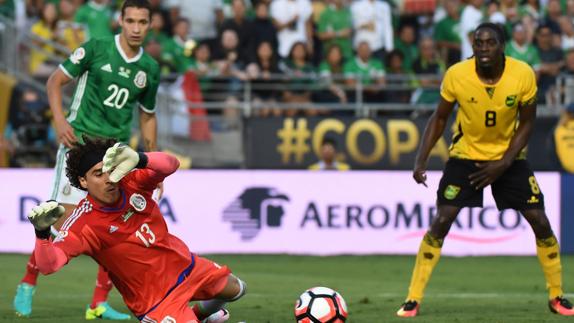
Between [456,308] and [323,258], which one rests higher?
[456,308]

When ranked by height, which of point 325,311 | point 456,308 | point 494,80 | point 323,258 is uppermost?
point 494,80

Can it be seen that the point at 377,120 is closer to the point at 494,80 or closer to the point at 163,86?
the point at 163,86

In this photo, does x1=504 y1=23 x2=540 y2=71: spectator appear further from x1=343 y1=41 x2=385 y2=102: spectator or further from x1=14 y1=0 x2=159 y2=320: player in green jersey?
x1=14 y1=0 x2=159 y2=320: player in green jersey

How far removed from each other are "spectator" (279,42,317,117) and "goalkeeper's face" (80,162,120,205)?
481 inches

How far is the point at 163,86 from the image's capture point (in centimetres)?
2002

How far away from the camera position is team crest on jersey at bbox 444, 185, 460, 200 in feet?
34.0

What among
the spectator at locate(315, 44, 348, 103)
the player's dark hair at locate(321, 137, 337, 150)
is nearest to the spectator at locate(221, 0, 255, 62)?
the spectator at locate(315, 44, 348, 103)

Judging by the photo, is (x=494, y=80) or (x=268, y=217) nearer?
(x=494, y=80)

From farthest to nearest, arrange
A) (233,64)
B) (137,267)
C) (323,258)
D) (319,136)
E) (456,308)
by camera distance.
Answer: (233,64), (319,136), (323,258), (456,308), (137,267)

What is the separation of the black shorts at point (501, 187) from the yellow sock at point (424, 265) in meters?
0.34

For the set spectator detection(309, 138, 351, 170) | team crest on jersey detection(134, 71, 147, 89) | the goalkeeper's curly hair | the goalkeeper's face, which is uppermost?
team crest on jersey detection(134, 71, 147, 89)

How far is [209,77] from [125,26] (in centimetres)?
971

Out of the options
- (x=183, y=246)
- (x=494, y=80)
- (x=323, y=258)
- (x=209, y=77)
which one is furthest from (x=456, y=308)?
(x=209, y=77)

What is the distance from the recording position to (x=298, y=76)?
19906 mm
